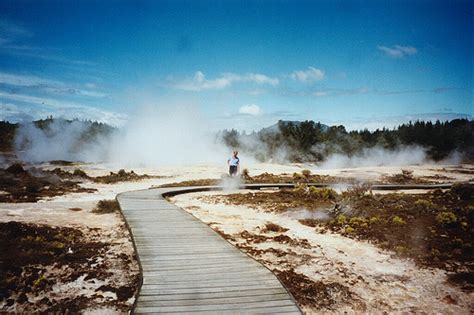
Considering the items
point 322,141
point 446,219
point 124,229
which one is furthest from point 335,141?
point 124,229

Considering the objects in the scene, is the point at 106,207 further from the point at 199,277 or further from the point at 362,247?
the point at 362,247

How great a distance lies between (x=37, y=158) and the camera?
3325 cm

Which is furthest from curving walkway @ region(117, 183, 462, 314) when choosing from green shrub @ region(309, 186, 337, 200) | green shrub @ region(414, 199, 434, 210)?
green shrub @ region(414, 199, 434, 210)

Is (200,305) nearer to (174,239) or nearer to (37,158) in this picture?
(174,239)

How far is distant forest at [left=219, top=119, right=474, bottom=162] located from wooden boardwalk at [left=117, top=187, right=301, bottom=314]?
3828 cm

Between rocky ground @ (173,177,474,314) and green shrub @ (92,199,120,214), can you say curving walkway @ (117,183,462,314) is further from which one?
green shrub @ (92,199,120,214)

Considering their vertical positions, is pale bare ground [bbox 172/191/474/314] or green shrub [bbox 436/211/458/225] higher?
green shrub [bbox 436/211/458/225]

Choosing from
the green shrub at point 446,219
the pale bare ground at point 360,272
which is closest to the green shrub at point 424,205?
the green shrub at point 446,219

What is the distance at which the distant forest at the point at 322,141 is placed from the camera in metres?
46.8

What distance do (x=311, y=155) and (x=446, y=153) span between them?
68.8ft

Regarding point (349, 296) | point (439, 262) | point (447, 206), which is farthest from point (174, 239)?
point (447, 206)

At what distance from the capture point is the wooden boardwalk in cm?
427

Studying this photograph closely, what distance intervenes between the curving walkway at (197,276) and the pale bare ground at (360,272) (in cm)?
91

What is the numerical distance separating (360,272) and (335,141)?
4765 cm
